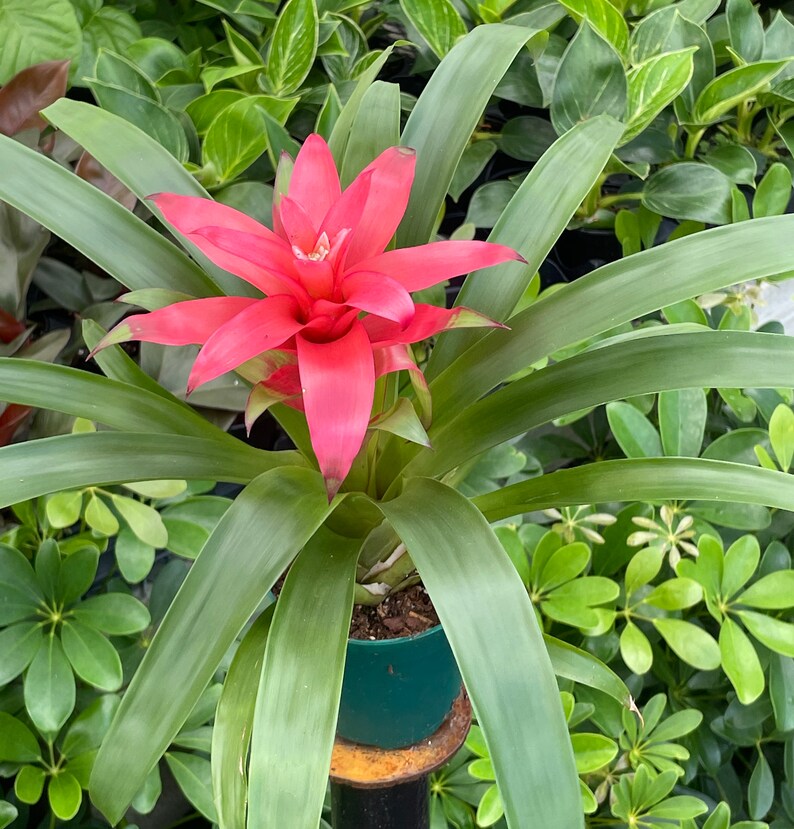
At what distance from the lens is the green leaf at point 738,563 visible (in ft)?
3.03

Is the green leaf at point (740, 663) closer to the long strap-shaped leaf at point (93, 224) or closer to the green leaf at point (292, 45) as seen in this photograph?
the long strap-shaped leaf at point (93, 224)

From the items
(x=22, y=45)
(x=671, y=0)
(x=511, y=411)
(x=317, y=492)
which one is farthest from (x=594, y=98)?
(x=22, y=45)

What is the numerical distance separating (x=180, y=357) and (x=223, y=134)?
318 millimetres

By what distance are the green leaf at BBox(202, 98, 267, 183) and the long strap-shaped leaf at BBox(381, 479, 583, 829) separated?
A: 73 cm

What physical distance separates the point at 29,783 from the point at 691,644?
799 mm

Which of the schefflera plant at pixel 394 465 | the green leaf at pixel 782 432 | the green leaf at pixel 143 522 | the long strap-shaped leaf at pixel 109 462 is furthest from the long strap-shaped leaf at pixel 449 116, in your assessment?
the green leaf at pixel 782 432

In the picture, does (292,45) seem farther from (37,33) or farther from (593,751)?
(593,751)

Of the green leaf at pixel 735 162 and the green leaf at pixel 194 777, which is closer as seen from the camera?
the green leaf at pixel 194 777

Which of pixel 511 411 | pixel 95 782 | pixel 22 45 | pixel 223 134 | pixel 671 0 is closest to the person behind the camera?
pixel 95 782

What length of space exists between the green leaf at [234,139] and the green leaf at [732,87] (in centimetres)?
66

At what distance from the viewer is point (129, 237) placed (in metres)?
0.59

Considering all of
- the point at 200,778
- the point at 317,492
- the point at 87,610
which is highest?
the point at 317,492

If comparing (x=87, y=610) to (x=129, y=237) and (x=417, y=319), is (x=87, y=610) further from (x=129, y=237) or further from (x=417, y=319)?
(x=417, y=319)

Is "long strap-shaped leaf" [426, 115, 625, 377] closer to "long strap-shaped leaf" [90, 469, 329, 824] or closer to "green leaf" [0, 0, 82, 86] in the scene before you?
"long strap-shaped leaf" [90, 469, 329, 824]
